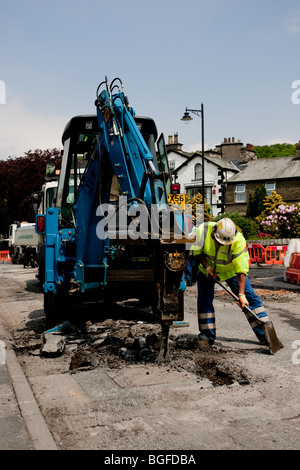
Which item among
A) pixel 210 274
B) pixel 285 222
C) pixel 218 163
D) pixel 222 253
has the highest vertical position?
pixel 218 163

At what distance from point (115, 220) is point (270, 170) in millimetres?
43879

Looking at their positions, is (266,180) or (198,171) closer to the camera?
(266,180)

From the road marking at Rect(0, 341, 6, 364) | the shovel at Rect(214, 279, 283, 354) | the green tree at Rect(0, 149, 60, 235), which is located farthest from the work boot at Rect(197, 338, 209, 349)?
the green tree at Rect(0, 149, 60, 235)

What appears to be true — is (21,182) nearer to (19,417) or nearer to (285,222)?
(285,222)

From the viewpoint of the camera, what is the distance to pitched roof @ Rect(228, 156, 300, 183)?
47.0 m

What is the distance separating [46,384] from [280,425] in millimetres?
2547

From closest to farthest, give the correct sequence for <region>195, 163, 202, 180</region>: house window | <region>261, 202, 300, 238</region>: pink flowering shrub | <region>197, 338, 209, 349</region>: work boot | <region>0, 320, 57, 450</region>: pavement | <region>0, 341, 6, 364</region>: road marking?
<region>0, 320, 57, 450</region>: pavement → <region>0, 341, 6, 364</region>: road marking → <region>197, 338, 209, 349</region>: work boot → <region>261, 202, 300, 238</region>: pink flowering shrub → <region>195, 163, 202, 180</region>: house window

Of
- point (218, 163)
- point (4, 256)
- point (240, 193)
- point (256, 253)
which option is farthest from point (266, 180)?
point (256, 253)

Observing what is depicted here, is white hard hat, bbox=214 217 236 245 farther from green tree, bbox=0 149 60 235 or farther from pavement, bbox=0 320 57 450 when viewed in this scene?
green tree, bbox=0 149 60 235

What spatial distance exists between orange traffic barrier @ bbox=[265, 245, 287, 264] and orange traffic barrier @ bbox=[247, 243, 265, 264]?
0.71ft

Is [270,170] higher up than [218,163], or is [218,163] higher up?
[218,163]

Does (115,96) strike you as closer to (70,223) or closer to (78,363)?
(70,223)

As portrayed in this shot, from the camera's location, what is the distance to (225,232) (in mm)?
6555

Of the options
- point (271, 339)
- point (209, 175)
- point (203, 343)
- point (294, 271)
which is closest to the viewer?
point (271, 339)
